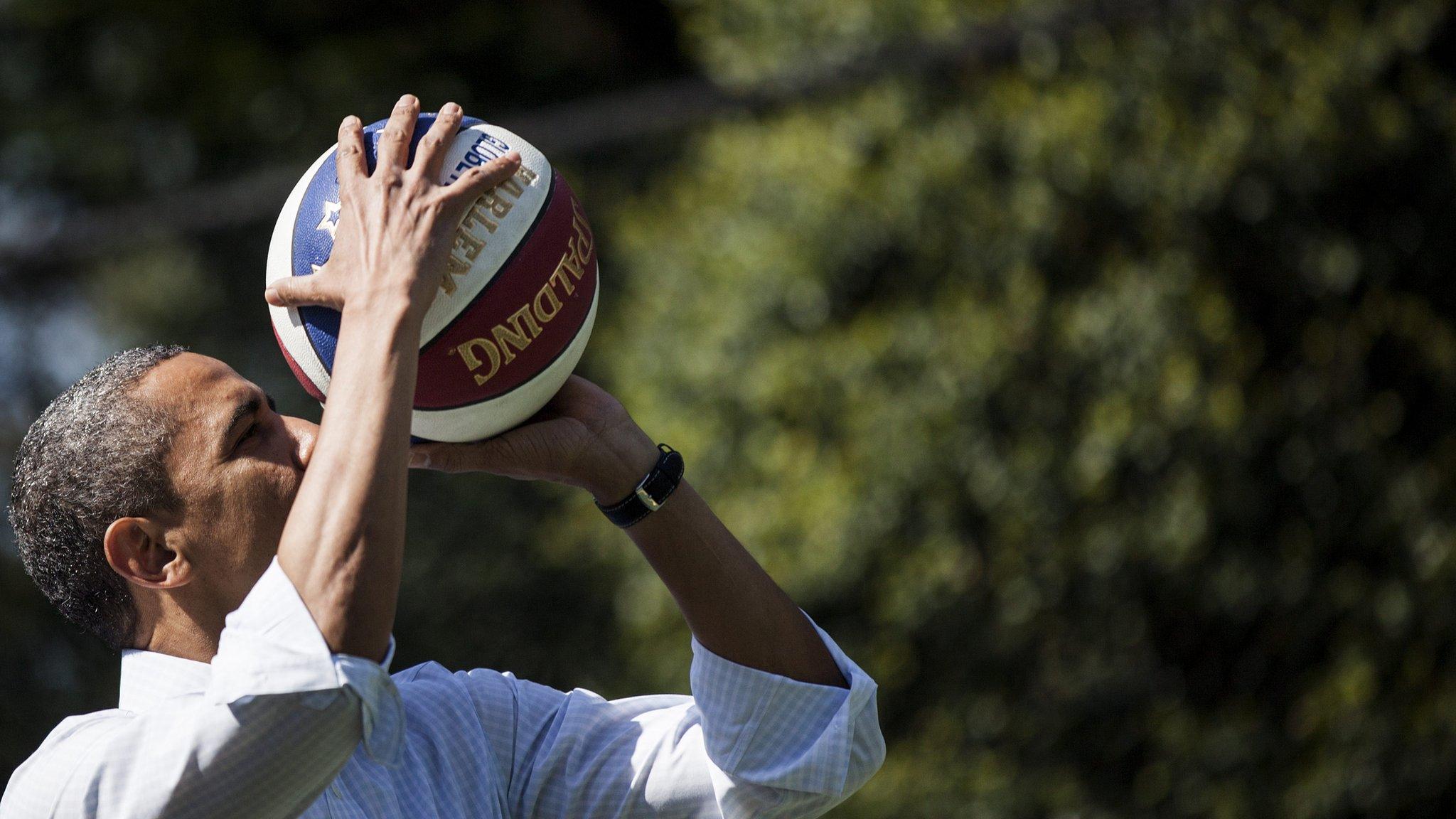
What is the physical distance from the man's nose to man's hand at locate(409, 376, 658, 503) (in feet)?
0.51

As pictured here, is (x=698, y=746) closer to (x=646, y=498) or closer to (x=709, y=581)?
(x=709, y=581)

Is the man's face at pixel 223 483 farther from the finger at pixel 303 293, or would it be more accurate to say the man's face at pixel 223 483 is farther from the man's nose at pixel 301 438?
the finger at pixel 303 293

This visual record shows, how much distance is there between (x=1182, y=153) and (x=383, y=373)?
12.8 ft

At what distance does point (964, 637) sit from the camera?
5430 millimetres

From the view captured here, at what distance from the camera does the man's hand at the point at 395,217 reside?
184 centimetres

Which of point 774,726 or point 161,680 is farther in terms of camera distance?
point 774,726

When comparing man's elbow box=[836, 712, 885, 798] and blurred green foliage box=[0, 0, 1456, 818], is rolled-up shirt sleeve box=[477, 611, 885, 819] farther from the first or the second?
blurred green foliage box=[0, 0, 1456, 818]

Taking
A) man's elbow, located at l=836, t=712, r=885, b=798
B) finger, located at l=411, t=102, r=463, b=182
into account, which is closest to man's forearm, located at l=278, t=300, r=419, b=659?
finger, located at l=411, t=102, r=463, b=182

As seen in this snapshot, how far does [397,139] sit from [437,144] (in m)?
0.05

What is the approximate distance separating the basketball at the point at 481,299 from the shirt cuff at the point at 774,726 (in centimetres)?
51

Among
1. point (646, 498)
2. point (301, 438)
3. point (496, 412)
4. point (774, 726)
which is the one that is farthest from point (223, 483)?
point (774, 726)

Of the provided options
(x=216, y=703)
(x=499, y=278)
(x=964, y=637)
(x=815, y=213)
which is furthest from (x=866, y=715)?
(x=815, y=213)

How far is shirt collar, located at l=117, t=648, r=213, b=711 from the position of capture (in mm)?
2115

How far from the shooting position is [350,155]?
2.01 m
